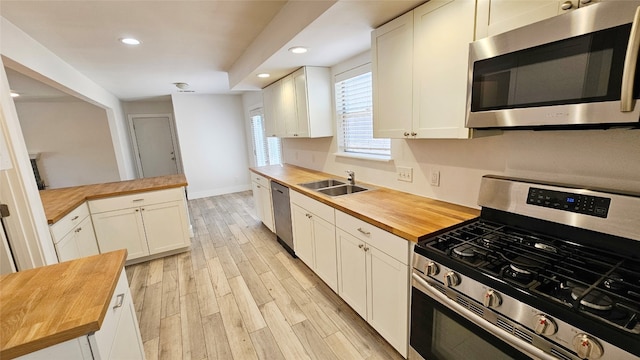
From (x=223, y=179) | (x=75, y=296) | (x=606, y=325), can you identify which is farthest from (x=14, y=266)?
(x=223, y=179)

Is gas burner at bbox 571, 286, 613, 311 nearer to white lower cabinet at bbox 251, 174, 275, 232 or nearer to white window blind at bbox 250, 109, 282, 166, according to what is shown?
white lower cabinet at bbox 251, 174, 275, 232

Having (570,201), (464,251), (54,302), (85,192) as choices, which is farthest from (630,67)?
(85,192)

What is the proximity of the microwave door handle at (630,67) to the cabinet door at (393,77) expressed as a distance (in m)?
0.94

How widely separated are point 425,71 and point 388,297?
1367 mm

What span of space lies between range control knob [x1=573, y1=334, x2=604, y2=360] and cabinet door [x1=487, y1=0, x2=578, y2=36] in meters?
1.13

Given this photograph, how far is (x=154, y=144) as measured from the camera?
6879 millimetres

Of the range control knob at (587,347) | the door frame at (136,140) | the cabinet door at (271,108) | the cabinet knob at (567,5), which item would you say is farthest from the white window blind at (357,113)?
the door frame at (136,140)

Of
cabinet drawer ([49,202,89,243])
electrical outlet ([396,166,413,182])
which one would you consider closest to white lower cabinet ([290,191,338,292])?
electrical outlet ([396,166,413,182])

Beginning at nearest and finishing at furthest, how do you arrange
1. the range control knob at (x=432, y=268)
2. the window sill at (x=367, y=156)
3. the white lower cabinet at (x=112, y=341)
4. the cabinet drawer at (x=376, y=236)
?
1. the white lower cabinet at (x=112, y=341)
2. the range control knob at (x=432, y=268)
3. the cabinet drawer at (x=376, y=236)
4. the window sill at (x=367, y=156)

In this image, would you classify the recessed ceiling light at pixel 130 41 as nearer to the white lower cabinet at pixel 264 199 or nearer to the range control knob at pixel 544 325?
the white lower cabinet at pixel 264 199

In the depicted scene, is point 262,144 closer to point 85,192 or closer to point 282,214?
point 282,214

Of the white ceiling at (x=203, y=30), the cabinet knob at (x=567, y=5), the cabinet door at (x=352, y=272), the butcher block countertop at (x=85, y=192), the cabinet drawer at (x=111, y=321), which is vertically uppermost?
the white ceiling at (x=203, y=30)

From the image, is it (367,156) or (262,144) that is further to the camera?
(262,144)

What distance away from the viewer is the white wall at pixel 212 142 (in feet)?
19.3
